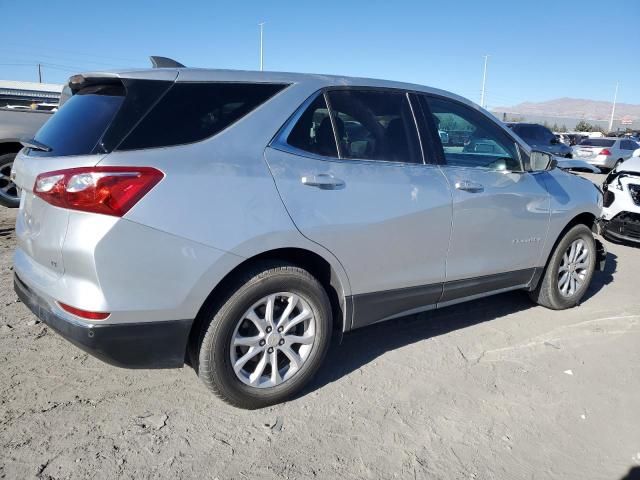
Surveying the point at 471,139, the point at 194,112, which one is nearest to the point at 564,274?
the point at 471,139

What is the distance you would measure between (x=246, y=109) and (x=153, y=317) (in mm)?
1184

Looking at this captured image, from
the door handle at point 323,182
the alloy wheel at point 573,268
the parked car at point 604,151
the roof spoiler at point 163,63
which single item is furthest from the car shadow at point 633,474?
the parked car at point 604,151

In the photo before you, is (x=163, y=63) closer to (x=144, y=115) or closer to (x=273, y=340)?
(x=144, y=115)

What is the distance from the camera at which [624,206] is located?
6902mm

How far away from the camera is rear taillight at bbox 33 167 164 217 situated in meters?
2.32

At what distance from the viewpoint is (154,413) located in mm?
2871

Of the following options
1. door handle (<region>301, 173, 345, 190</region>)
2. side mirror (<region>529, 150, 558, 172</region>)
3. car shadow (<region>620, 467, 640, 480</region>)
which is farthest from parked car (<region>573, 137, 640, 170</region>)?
door handle (<region>301, 173, 345, 190</region>)

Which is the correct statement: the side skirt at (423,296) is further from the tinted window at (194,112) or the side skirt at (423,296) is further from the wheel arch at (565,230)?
the tinted window at (194,112)

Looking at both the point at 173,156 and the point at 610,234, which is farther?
the point at 610,234

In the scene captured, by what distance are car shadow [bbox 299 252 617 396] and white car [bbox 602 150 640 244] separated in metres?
2.15

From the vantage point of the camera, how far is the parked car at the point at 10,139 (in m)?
7.10

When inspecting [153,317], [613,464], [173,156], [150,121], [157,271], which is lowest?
[613,464]

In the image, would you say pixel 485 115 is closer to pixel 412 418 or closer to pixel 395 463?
pixel 412 418

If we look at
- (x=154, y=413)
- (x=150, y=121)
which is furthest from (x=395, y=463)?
(x=150, y=121)
